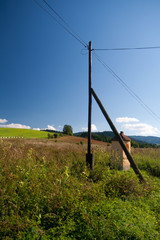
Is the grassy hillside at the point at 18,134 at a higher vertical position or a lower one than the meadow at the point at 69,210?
higher

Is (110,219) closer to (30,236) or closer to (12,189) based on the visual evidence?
(30,236)

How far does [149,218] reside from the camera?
11.2 ft

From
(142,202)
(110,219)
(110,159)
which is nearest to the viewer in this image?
(110,219)

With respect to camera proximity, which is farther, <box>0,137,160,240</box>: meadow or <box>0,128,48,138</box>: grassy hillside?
<box>0,128,48,138</box>: grassy hillside

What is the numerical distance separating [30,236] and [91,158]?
4.69 meters

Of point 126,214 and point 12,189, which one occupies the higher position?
point 12,189

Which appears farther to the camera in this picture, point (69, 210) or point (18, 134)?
point (18, 134)

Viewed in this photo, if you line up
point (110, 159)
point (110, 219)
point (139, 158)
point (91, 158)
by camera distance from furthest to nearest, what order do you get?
1. point (139, 158)
2. point (110, 159)
3. point (91, 158)
4. point (110, 219)

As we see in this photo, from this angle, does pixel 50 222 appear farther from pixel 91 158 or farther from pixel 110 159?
pixel 110 159

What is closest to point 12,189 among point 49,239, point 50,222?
point 50,222

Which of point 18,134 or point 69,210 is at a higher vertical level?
point 18,134

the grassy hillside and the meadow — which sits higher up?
the grassy hillside

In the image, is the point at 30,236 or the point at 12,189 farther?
the point at 12,189

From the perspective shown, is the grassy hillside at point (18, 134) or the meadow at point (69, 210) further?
the grassy hillside at point (18, 134)
